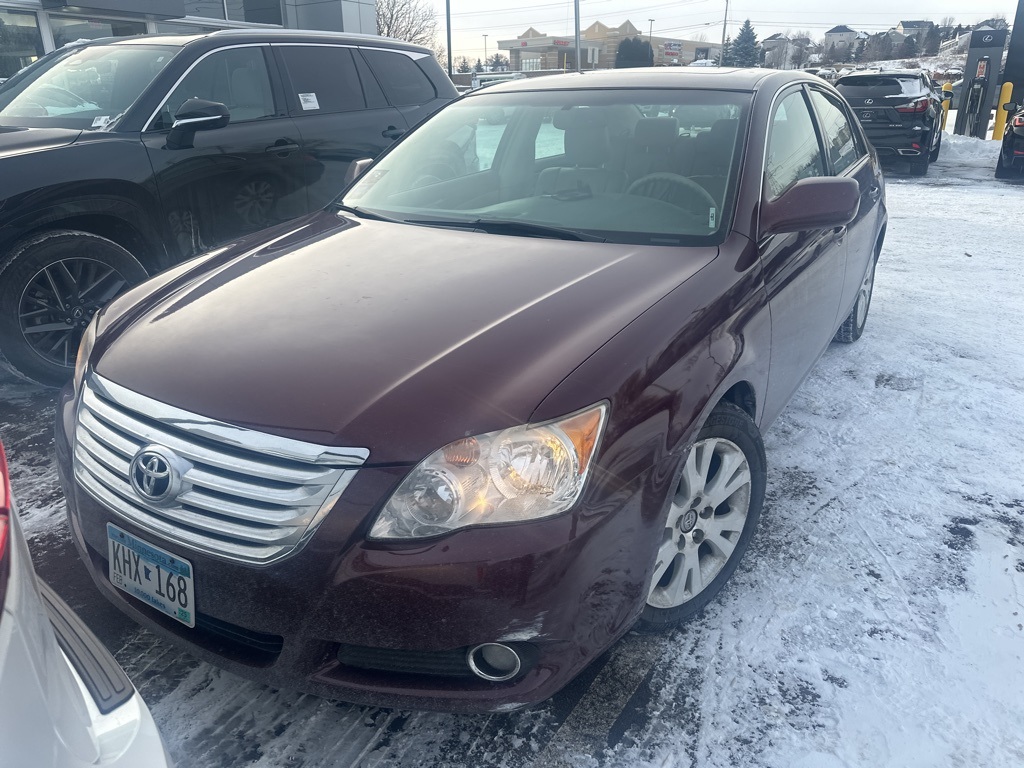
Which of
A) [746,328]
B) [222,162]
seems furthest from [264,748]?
[222,162]

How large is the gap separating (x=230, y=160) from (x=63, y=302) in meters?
1.25

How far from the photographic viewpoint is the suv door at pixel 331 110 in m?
5.09

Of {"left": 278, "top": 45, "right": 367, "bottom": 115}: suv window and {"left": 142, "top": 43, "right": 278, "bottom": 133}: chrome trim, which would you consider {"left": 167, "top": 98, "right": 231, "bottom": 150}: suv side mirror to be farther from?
{"left": 278, "top": 45, "right": 367, "bottom": 115}: suv window

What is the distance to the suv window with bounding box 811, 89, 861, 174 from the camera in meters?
3.72

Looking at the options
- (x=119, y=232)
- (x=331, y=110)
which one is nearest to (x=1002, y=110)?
(x=331, y=110)

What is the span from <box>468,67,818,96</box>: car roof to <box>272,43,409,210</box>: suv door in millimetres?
1831

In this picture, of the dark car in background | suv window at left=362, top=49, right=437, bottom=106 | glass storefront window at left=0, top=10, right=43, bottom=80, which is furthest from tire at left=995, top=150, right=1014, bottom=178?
glass storefront window at left=0, top=10, right=43, bottom=80

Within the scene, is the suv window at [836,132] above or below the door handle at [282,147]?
above

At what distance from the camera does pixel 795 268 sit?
2816 mm

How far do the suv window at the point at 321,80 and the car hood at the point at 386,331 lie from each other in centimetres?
284

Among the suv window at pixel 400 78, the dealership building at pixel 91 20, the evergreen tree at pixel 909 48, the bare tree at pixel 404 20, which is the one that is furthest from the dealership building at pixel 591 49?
the suv window at pixel 400 78

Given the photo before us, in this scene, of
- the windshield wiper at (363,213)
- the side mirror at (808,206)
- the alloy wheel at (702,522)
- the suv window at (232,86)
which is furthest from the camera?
the suv window at (232,86)

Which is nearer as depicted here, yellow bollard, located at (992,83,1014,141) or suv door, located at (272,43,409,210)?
suv door, located at (272,43,409,210)

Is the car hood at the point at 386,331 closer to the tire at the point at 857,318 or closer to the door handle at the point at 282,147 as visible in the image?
the door handle at the point at 282,147
